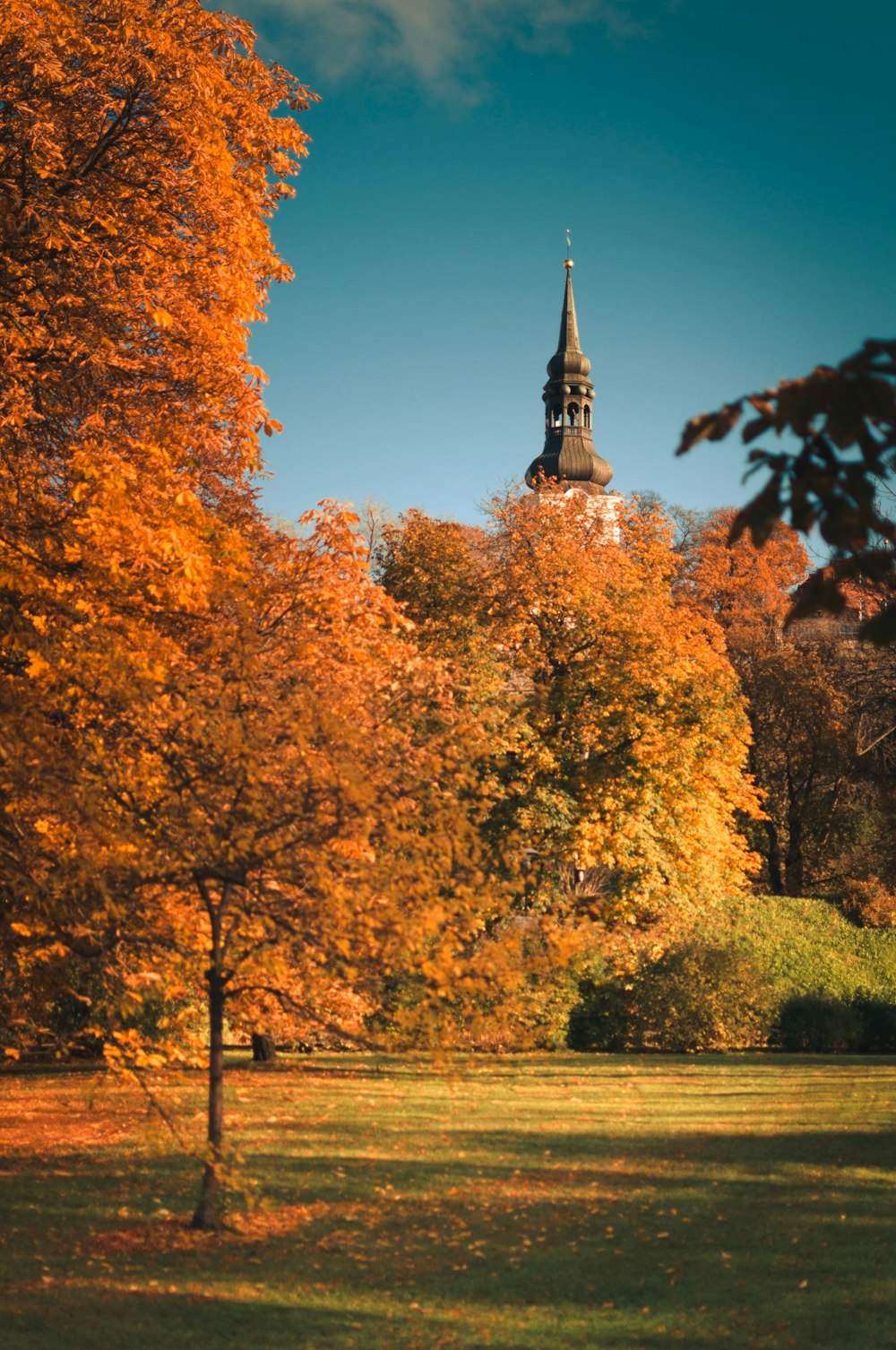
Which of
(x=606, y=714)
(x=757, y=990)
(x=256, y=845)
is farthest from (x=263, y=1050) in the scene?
(x=256, y=845)

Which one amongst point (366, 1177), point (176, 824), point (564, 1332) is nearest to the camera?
point (564, 1332)

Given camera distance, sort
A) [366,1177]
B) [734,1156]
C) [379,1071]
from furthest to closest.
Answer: [379,1071] → [734,1156] → [366,1177]

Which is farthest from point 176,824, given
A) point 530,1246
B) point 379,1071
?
point 379,1071

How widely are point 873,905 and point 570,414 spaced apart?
40085 mm

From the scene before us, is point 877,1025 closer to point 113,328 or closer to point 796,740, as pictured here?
point 796,740

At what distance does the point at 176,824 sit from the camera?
841cm

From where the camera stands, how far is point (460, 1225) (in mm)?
9289

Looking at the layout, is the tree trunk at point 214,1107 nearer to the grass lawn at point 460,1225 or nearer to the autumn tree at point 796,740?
the grass lawn at point 460,1225

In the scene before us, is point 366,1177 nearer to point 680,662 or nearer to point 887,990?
point 680,662

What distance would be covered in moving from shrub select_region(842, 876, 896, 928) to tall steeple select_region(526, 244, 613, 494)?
35.1 m

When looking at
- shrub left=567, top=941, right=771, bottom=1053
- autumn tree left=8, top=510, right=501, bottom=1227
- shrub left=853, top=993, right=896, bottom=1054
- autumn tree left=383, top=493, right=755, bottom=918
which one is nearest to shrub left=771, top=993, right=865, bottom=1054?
shrub left=853, top=993, right=896, bottom=1054

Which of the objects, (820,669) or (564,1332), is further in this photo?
(820,669)

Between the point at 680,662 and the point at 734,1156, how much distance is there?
43.3ft

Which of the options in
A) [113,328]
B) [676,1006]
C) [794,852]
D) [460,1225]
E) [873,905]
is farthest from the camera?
[794,852]
